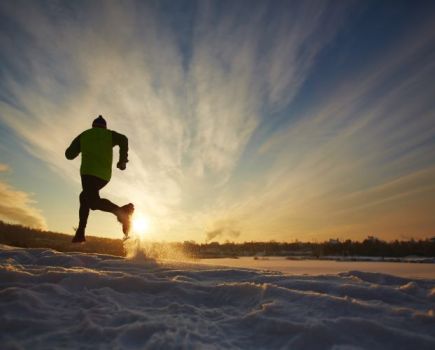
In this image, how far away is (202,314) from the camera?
7.72ft

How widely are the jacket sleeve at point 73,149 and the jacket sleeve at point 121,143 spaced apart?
0.70 meters

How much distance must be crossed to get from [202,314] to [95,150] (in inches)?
186

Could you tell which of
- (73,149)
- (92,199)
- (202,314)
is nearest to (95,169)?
(92,199)

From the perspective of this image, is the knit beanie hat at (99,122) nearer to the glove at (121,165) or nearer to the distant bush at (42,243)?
the glove at (121,165)

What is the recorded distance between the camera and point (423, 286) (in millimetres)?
3160

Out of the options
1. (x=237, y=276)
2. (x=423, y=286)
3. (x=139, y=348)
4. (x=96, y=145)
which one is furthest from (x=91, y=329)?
(x=96, y=145)

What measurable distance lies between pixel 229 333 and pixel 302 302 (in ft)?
2.55

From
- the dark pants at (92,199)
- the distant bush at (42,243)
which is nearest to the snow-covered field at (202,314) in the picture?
the dark pants at (92,199)

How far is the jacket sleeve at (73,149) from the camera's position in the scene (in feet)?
21.0

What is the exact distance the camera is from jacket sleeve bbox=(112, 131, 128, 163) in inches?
257

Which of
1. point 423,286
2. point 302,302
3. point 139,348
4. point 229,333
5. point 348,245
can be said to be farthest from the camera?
point 348,245

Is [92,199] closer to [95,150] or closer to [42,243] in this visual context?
[95,150]

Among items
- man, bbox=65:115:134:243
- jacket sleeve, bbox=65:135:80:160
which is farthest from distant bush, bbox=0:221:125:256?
jacket sleeve, bbox=65:135:80:160

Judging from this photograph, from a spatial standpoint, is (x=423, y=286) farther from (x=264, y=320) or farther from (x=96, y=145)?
(x=96, y=145)
